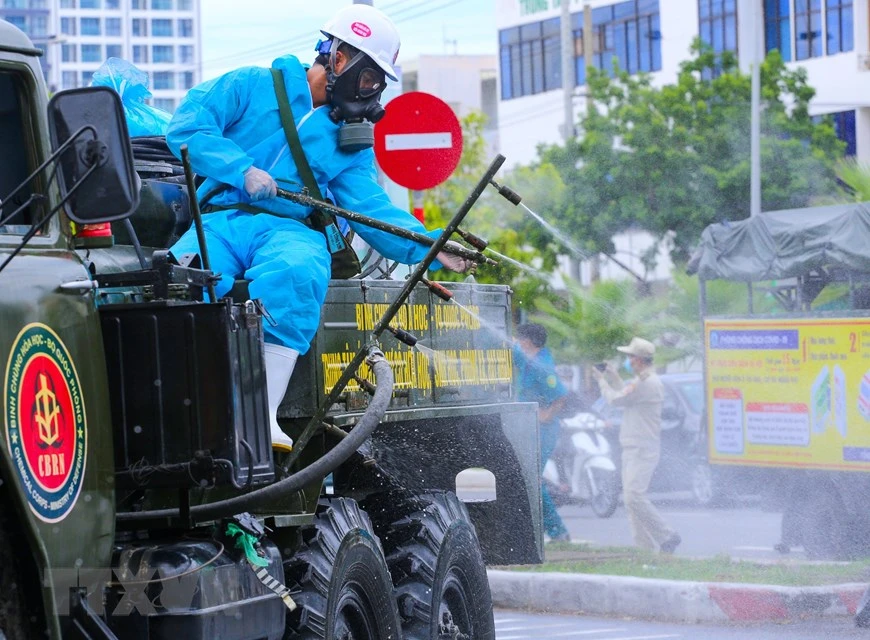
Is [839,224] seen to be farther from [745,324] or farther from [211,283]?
[211,283]

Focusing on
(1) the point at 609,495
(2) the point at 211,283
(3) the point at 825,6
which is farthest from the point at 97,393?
(3) the point at 825,6

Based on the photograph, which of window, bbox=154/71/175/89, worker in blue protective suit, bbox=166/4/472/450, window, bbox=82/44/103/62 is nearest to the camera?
worker in blue protective suit, bbox=166/4/472/450

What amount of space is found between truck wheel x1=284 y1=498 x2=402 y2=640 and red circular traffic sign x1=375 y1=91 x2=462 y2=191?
4.46 m

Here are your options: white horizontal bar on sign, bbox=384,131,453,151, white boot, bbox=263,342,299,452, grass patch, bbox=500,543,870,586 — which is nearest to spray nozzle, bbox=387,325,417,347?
white boot, bbox=263,342,299,452

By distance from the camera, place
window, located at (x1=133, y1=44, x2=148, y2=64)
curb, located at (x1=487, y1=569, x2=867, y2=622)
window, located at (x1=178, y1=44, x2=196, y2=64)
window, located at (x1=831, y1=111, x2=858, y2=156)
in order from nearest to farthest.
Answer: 1. curb, located at (x1=487, y1=569, x2=867, y2=622)
2. window, located at (x1=831, y1=111, x2=858, y2=156)
3. window, located at (x1=133, y1=44, x2=148, y2=64)
4. window, located at (x1=178, y1=44, x2=196, y2=64)

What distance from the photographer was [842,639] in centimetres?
897

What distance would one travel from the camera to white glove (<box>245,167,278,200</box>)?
5.61 meters

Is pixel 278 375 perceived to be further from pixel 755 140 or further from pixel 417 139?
pixel 755 140

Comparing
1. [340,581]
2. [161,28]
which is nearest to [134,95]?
[340,581]

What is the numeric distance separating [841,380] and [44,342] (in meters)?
10.1

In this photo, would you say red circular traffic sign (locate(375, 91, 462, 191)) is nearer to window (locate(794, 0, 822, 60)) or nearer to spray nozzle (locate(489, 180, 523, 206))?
spray nozzle (locate(489, 180, 523, 206))

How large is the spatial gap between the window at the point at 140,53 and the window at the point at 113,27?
2155 millimetres

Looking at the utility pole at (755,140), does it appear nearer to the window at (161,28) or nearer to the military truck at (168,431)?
the military truck at (168,431)

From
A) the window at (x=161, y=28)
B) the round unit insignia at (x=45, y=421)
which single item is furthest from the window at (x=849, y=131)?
the window at (x=161, y=28)
